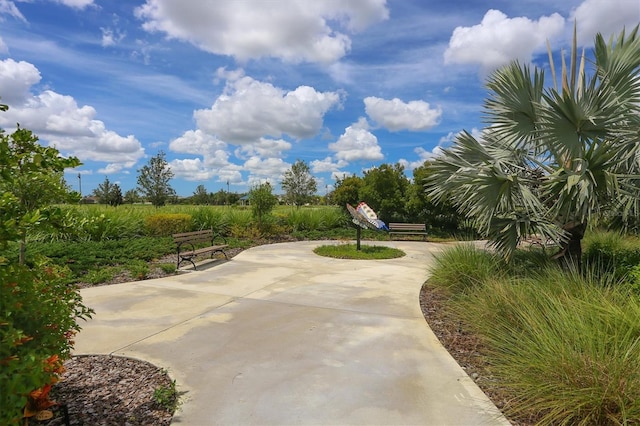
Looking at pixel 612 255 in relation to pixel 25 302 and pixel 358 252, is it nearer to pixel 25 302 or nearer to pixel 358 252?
pixel 358 252

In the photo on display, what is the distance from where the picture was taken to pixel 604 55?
6.17 metres

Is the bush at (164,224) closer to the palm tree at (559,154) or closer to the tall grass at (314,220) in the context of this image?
the tall grass at (314,220)

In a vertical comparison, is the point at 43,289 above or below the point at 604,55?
below

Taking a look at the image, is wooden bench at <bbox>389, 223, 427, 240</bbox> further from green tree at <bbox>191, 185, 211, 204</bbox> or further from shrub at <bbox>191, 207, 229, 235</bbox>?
green tree at <bbox>191, 185, 211, 204</bbox>

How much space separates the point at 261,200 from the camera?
15.4 m

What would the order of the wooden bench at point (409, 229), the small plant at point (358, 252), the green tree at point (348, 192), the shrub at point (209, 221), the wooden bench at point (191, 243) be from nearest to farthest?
the wooden bench at point (191, 243)
the small plant at point (358, 252)
the shrub at point (209, 221)
the wooden bench at point (409, 229)
the green tree at point (348, 192)

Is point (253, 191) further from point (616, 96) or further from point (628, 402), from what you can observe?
point (628, 402)

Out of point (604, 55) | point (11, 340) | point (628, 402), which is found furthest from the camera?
point (604, 55)

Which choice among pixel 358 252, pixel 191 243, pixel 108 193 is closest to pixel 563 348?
pixel 191 243

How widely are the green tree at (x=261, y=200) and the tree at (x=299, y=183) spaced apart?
19732mm

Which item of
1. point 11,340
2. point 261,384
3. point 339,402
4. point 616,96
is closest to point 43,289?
point 11,340

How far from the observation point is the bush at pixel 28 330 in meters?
1.55

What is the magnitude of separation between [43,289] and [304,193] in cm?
3360

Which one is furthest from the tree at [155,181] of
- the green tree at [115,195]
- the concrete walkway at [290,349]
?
the concrete walkway at [290,349]
